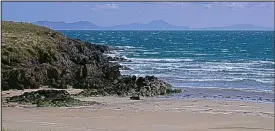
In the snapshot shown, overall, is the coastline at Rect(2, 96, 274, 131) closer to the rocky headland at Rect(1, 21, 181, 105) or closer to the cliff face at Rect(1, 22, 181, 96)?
the rocky headland at Rect(1, 21, 181, 105)

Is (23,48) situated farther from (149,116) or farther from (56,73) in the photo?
(149,116)

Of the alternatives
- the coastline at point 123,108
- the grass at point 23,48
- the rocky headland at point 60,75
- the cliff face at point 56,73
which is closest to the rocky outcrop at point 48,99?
the coastline at point 123,108

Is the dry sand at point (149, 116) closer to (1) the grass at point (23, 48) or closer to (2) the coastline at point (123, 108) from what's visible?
(2) the coastline at point (123, 108)

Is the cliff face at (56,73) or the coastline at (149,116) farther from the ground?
the cliff face at (56,73)

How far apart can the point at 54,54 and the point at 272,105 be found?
1383 centimetres

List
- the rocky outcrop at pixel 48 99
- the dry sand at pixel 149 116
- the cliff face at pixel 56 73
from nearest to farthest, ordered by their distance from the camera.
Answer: the dry sand at pixel 149 116
the rocky outcrop at pixel 48 99
the cliff face at pixel 56 73

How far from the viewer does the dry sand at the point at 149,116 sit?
1655cm

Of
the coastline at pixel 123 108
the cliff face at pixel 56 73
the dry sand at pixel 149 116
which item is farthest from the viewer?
the cliff face at pixel 56 73

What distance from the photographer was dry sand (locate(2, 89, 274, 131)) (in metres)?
16.5

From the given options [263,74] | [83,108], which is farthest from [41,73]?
[263,74]

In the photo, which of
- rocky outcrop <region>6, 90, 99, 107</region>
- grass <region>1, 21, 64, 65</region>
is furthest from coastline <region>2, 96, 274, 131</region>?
grass <region>1, 21, 64, 65</region>

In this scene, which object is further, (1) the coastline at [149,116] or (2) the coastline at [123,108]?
(2) the coastline at [123,108]

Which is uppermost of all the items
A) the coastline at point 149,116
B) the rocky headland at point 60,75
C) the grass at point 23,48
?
the grass at point 23,48

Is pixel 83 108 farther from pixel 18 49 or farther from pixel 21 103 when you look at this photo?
pixel 18 49
